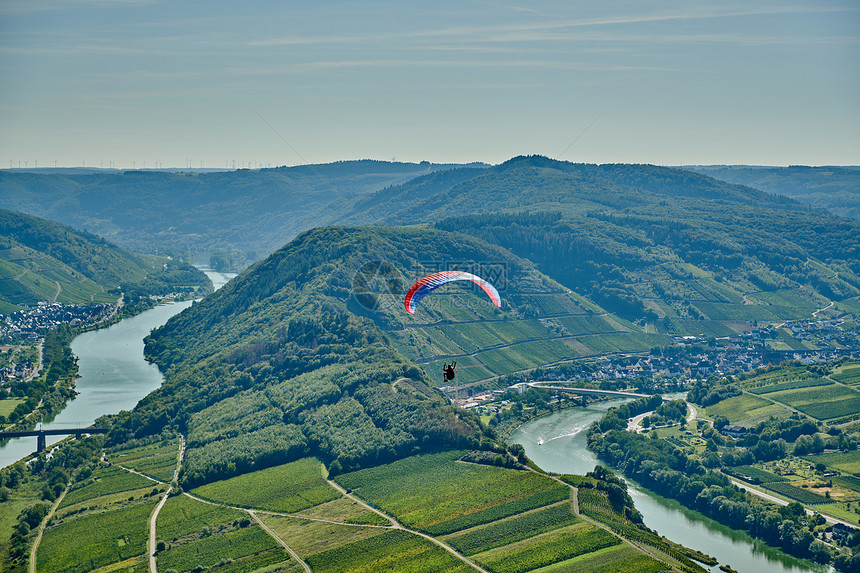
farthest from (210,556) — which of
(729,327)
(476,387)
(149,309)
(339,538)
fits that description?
(149,309)

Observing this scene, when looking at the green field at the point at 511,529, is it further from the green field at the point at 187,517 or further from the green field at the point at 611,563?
the green field at the point at 187,517

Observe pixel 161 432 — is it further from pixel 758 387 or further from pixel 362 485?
pixel 758 387

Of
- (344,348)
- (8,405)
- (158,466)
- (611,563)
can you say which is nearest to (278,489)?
(158,466)

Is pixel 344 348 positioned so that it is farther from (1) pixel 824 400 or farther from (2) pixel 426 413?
(1) pixel 824 400

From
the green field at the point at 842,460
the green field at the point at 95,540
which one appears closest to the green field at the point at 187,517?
the green field at the point at 95,540

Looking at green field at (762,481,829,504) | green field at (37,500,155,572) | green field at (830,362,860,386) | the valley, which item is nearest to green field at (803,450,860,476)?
the valley

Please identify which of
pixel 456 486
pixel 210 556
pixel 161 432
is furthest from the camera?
pixel 161 432

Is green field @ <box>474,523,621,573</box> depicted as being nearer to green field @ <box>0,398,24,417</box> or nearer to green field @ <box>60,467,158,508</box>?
green field @ <box>60,467,158,508</box>
